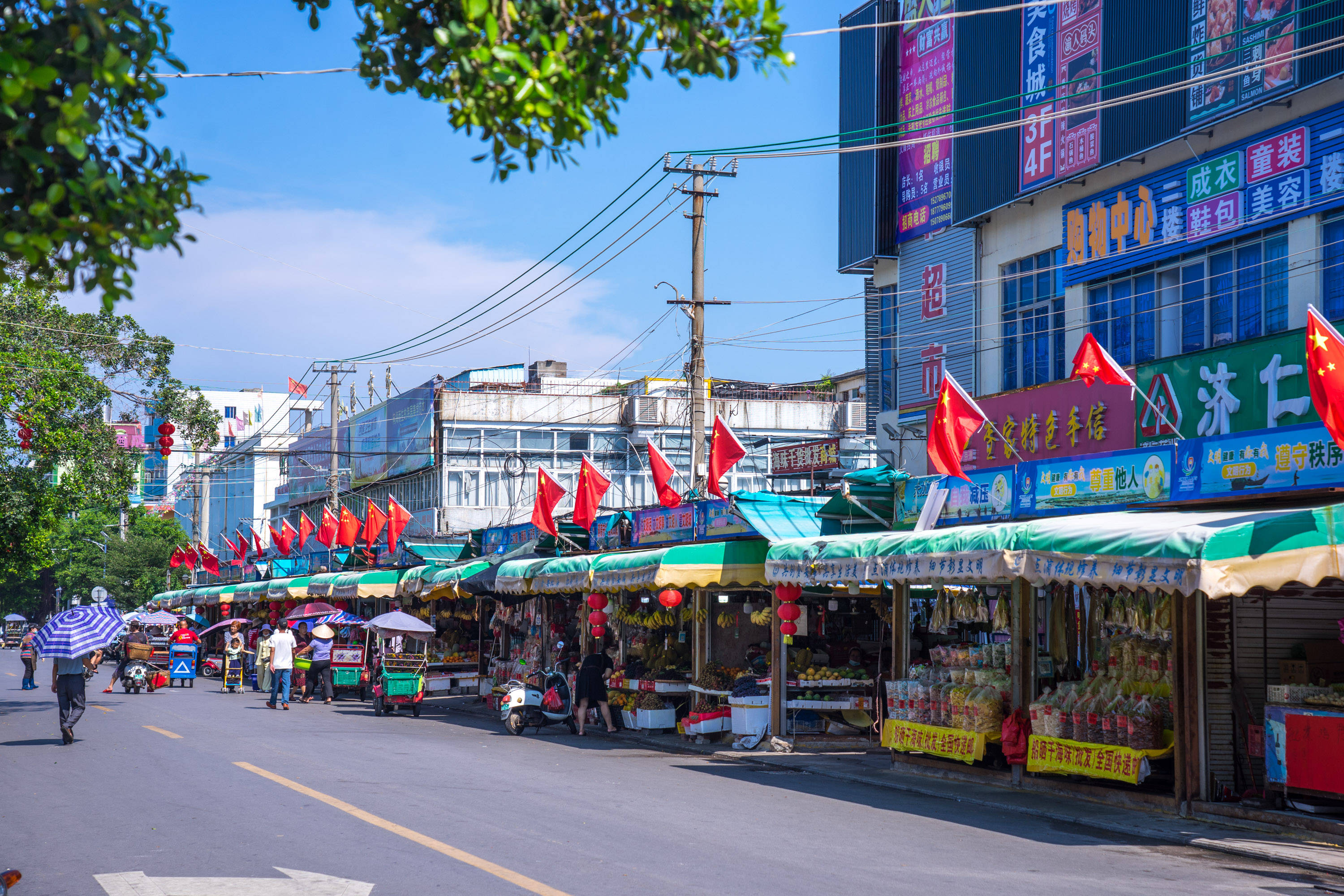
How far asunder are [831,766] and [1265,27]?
12.5 m

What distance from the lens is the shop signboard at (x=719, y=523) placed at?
20.7 metres

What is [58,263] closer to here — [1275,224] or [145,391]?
[1275,224]

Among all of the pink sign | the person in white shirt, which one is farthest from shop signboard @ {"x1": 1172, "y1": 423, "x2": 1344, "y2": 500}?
the person in white shirt

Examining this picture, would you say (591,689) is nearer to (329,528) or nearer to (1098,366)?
(1098,366)

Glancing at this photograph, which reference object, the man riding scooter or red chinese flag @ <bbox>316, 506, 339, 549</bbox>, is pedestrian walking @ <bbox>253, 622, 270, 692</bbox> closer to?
the man riding scooter

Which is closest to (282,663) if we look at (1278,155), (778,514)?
(778,514)

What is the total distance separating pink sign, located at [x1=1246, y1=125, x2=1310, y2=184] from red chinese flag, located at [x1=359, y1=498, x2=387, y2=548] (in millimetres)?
26527

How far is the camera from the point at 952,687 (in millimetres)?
16172

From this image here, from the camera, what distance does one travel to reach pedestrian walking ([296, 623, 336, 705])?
30938 mm

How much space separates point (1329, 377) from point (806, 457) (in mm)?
24117

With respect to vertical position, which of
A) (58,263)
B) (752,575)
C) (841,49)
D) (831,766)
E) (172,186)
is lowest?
(831,766)

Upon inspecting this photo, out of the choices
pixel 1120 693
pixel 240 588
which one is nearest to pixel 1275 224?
pixel 1120 693

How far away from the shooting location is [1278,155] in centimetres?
1855

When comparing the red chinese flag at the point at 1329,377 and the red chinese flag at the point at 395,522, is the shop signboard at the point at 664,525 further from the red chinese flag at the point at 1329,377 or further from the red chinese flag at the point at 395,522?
the red chinese flag at the point at 395,522
